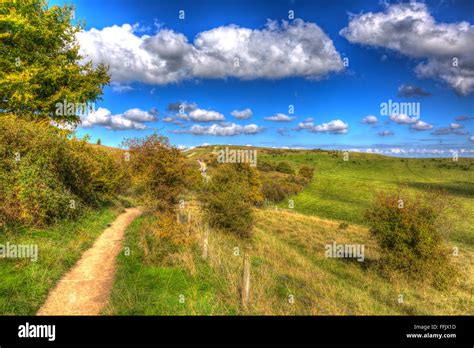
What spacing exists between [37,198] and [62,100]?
31.3 ft

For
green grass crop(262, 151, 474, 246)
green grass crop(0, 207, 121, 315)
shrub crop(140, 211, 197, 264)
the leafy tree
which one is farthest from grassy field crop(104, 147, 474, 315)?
green grass crop(262, 151, 474, 246)

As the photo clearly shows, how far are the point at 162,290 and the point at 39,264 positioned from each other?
4.70 meters

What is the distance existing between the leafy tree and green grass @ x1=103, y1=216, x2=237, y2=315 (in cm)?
1318

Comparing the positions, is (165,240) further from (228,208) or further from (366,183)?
(366,183)

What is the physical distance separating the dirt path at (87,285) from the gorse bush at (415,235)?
1636 cm

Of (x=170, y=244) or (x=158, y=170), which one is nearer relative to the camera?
(x=170, y=244)
